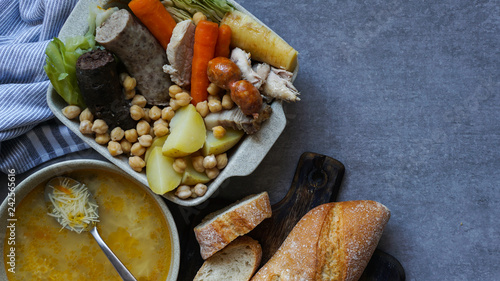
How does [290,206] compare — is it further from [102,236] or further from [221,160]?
[102,236]

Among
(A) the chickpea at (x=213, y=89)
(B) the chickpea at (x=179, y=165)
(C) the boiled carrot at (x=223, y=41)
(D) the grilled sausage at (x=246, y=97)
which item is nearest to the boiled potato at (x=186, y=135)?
(B) the chickpea at (x=179, y=165)

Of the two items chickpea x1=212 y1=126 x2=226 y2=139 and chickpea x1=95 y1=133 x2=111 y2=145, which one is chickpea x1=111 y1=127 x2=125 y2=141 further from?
chickpea x1=212 y1=126 x2=226 y2=139

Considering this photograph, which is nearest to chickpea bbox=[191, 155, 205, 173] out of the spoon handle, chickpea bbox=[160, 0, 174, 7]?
the spoon handle

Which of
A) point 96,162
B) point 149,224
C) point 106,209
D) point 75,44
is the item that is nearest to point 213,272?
point 149,224

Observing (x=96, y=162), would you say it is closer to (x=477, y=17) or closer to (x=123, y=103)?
(x=123, y=103)

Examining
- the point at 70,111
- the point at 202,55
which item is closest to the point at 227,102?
the point at 202,55
